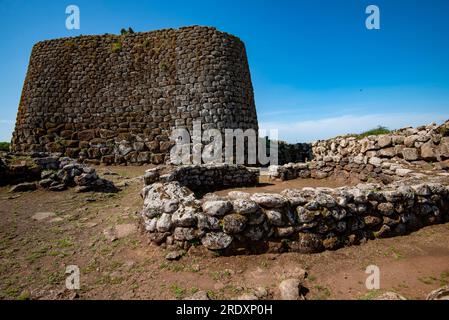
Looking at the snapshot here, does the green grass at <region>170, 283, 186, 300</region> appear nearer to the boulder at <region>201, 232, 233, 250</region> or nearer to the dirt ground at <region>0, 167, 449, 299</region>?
the dirt ground at <region>0, 167, 449, 299</region>

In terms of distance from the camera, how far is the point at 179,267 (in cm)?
412

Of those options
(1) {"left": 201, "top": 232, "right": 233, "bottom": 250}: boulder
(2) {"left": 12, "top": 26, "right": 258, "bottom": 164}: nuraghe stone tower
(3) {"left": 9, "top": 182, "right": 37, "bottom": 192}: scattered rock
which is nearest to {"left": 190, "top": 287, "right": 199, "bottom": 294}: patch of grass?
(1) {"left": 201, "top": 232, "right": 233, "bottom": 250}: boulder

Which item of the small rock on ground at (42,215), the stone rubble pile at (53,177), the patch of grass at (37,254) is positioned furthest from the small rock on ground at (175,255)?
the stone rubble pile at (53,177)

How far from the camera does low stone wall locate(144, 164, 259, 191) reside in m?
9.99

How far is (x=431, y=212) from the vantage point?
561cm

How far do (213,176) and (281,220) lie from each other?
6.52 m

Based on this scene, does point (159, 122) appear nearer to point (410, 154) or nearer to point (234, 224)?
point (234, 224)

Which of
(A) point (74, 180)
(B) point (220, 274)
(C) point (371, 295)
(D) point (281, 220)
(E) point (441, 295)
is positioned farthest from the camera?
(A) point (74, 180)

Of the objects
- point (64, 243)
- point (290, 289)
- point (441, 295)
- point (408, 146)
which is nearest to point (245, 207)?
point (290, 289)

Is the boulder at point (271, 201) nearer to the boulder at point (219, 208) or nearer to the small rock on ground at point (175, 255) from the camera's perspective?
the boulder at point (219, 208)

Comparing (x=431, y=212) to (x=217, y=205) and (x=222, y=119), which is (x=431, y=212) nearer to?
(x=217, y=205)

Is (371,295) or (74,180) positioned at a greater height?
(74,180)

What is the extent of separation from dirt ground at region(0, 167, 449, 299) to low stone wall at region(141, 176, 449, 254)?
210mm
